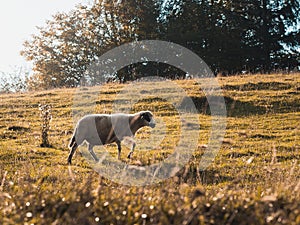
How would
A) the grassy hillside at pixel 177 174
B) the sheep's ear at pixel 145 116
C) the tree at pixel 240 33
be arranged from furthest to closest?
the tree at pixel 240 33 → the sheep's ear at pixel 145 116 → the grassy hillside at pixel 177 174

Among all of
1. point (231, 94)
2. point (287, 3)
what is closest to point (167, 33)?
point (287, 3)

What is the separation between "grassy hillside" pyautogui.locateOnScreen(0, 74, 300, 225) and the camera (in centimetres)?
493

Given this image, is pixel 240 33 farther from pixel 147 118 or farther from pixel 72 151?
pixel 72 151

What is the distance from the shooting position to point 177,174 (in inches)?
447

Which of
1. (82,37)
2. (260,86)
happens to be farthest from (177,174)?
(82,37)

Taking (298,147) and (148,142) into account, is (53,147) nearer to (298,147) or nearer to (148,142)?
(148,142)

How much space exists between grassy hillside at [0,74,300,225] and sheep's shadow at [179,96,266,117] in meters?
0.05

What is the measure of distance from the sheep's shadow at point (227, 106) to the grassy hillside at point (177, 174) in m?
0.05

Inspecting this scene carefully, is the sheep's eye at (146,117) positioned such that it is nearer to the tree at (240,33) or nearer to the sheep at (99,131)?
the sheep at (99,131)

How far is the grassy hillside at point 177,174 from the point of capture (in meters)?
4.93

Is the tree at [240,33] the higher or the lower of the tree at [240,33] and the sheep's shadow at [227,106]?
the higher

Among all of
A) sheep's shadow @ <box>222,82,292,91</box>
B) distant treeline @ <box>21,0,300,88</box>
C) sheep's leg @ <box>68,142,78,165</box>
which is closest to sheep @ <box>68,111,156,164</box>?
sheep's leg @ <box>68,142,78,165</box>

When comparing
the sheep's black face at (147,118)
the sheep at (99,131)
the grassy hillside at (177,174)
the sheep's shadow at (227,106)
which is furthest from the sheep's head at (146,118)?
the sheep's shadow at (227,106)

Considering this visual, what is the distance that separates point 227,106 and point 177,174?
33.4 ft
